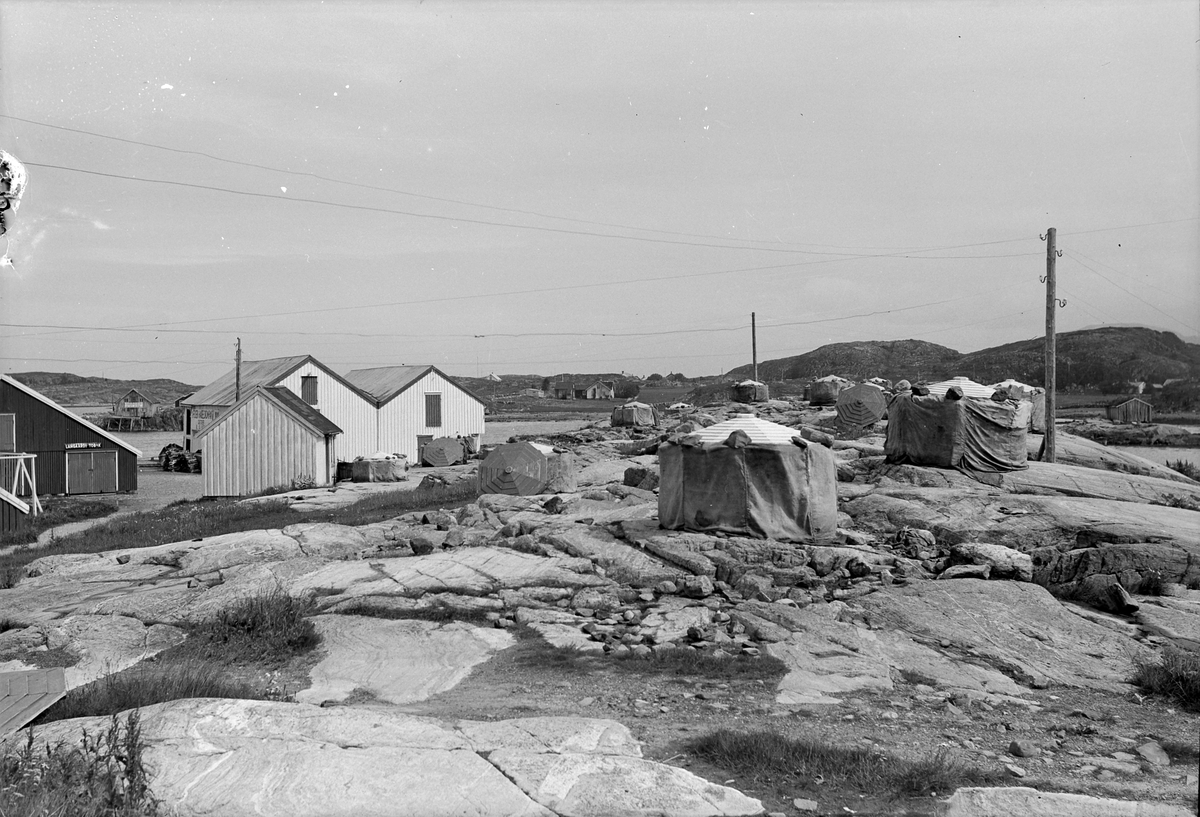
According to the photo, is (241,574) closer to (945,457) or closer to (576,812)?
(576,812)

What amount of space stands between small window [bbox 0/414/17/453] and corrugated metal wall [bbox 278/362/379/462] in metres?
10.4

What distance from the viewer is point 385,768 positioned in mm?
5203

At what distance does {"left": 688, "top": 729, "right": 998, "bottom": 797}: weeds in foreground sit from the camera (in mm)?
5520

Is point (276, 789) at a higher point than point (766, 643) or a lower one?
higher

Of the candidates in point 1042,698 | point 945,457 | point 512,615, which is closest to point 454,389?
point 945,457

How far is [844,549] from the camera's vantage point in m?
12.9

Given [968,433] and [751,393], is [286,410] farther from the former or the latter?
[751,393]

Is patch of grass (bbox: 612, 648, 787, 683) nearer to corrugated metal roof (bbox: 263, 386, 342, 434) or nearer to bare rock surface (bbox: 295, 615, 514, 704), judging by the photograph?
bare rock surface (bbox: 295, 615, 514, 704)

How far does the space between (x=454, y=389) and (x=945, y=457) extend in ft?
98.2

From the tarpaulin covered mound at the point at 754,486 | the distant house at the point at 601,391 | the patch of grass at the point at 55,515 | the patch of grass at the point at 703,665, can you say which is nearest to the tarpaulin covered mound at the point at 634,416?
the patch of grass at the point at 55,515

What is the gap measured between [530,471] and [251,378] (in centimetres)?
2644

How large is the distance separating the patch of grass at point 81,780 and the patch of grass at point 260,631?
3732mm

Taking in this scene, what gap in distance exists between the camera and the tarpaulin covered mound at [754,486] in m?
13.3

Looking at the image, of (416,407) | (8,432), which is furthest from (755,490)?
(8,432)
